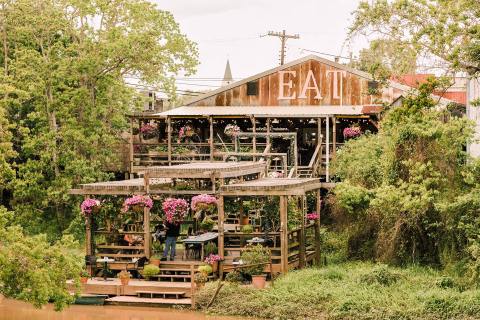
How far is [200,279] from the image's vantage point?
74.4 feet

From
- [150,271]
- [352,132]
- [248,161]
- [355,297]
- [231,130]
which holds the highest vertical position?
[231,130]

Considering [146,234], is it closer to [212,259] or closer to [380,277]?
[212,259]

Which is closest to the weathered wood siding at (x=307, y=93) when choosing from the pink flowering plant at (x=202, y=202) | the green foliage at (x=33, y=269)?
the pink flowering plant at (x=202, y=202)

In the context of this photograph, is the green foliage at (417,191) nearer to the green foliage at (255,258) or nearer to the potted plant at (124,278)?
the green foliage at (255,258)

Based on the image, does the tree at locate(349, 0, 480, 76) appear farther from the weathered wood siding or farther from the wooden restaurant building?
the weathered wood siding

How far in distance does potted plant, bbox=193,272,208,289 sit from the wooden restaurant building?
0.90ft

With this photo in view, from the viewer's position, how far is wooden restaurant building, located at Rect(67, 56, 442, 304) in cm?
2422

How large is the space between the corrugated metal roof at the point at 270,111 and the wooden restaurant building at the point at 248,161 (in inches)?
1.8

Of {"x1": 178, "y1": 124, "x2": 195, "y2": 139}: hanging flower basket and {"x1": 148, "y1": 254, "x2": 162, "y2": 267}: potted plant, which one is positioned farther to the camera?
{"x1": 178, "y1": 124, "x2": 195, "y2": 139}: hanging flower basket

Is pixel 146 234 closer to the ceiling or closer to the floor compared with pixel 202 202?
closer to the floor

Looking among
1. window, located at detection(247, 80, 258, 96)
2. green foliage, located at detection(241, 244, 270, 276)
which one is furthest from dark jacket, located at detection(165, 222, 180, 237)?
window, located at detection(247, 80, 258, 96)

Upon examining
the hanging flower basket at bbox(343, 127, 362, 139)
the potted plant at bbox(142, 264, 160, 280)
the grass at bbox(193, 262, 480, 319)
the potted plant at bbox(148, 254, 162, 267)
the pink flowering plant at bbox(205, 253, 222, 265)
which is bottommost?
the grass at bbox(193, 262, 480, 319)

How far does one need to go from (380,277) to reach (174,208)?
5279mm

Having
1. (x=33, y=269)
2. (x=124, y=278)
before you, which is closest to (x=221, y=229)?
(x=124, y=278)
